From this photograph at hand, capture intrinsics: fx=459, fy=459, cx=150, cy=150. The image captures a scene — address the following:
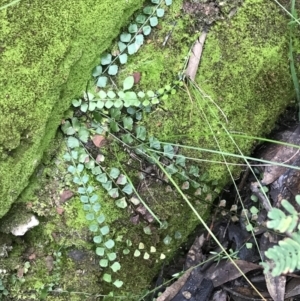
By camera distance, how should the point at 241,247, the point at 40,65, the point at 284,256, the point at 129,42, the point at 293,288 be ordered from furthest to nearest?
the point at 241,247 < the point at 293,288 < the point at 129,42 < the point at 40,65 < the point at 284,256

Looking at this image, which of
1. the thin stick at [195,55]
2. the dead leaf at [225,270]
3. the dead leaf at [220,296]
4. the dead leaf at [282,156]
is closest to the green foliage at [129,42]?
the thin stick at [195,55]

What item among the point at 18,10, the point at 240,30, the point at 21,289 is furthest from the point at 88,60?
the point at 21,289

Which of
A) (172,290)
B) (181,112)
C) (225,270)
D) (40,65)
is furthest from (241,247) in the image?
(40,65)

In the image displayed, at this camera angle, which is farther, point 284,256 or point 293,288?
point 293,288

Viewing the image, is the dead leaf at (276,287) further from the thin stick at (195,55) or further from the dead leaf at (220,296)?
the thin stick at (195,55)

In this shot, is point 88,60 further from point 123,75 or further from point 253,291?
point 253,291

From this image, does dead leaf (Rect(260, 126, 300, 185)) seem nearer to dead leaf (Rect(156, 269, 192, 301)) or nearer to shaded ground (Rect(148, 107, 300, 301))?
shaded ground (Rect(148, 107, 300, 301))

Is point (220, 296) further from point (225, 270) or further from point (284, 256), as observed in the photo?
point (284, 256)

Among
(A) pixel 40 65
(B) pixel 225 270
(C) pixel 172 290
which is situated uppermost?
(A) pixel 40 65

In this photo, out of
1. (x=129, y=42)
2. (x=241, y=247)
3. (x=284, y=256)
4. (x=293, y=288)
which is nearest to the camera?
(x=284, y=256)
